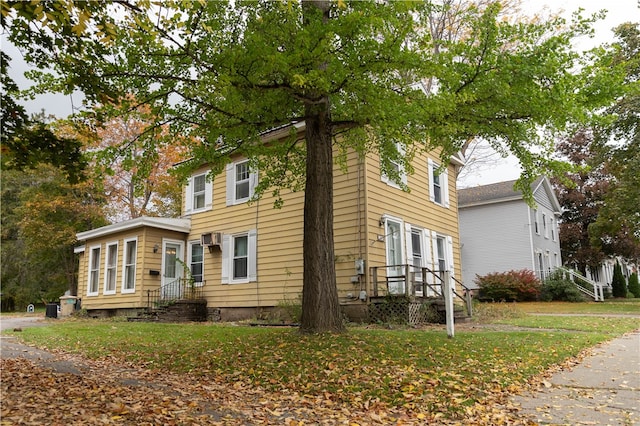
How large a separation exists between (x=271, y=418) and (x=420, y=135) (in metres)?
5.34

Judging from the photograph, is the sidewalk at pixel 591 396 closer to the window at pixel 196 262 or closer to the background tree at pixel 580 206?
the window at pixel 196 262

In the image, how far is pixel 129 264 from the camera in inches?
673

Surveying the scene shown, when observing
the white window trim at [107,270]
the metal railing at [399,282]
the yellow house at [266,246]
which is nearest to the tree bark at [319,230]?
the metal railing at [399,282]

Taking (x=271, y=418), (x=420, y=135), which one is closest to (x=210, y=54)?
(x=420, y=135)

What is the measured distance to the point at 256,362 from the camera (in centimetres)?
654

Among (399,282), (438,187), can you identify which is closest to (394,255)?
(399,282)

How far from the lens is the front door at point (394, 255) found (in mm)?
12805

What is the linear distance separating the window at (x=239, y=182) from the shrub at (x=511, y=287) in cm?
1373


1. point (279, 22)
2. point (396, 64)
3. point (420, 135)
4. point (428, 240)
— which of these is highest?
point (279, 22)

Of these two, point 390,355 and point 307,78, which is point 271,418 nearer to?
point 390,355

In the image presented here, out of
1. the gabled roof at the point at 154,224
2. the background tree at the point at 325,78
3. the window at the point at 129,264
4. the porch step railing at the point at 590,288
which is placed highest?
the background tree at the point at 325,78

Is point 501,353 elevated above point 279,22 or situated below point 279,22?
below

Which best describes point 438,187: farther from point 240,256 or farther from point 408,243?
point 240,256

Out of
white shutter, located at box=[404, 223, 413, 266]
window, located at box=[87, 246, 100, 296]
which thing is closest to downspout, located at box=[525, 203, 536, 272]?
white shutter, located at box=[404, 223, 413, 266]
